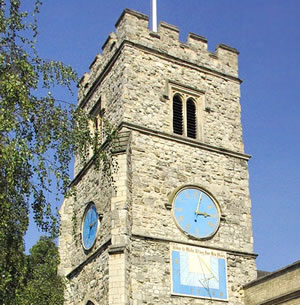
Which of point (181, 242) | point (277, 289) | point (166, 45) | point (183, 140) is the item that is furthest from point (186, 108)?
point (277, 289)

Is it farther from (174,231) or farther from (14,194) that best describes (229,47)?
(14,194)

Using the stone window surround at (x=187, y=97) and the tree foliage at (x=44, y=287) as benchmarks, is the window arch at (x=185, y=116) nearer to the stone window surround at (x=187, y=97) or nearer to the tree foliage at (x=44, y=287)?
the stone window surround at (x=187, y=97)

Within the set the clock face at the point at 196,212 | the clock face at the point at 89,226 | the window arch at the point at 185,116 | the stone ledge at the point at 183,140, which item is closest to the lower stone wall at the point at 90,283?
the clock face at the point at 89,226

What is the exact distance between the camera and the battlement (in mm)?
18188

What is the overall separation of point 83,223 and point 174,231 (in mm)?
3681

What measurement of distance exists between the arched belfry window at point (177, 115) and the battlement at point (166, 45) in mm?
1502

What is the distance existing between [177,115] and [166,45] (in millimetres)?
2560

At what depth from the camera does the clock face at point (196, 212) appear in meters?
16.0

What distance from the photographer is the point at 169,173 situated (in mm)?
16516

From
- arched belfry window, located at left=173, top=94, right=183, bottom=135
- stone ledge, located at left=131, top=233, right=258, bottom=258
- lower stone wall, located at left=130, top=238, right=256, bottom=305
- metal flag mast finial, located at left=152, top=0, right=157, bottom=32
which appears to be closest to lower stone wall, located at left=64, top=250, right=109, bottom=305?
lower stone wall, located at left=130, top=238, right=256, bottom=305

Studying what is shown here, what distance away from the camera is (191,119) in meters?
18.1

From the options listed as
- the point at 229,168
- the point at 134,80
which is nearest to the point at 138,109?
the point at 134,80

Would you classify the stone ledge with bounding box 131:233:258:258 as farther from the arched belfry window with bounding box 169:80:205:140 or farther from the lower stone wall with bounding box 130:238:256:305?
the arched belfry window with bounding box 169:80:205:140

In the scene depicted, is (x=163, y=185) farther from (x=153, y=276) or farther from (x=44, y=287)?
(x=44, y=287)
